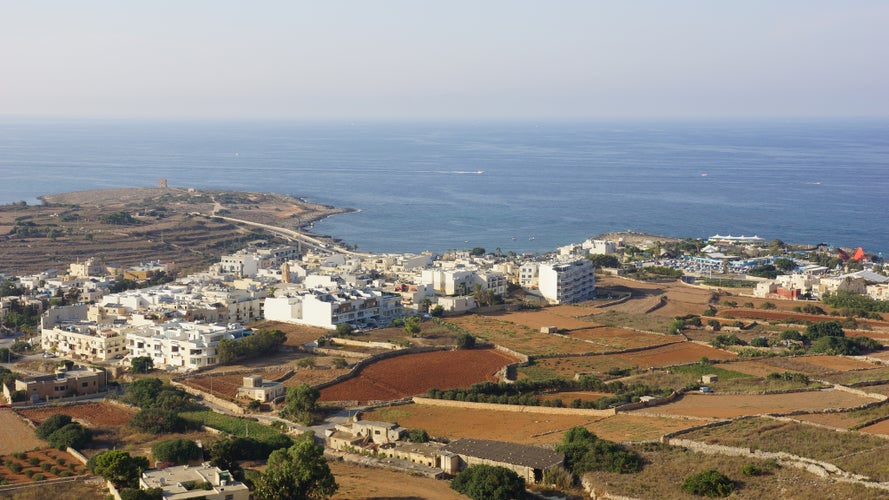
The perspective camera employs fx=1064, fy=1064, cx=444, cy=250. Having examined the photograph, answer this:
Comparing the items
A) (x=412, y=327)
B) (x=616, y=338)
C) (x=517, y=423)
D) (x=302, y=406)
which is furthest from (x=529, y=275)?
(x=302, y=406)

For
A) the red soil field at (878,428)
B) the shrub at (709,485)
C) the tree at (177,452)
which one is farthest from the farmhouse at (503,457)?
the red soil field at (878,428)

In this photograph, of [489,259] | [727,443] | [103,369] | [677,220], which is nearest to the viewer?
[727,443]

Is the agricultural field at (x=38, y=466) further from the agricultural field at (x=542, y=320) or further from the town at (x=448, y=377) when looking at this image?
the agricultural field at (x=542, y=320)

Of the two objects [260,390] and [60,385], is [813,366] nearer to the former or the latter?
[260,390]

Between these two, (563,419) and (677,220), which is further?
(677,220)

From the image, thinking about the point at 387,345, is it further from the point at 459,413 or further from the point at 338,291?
the point at 459,413

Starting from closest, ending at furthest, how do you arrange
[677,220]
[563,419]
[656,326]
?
[563,419], [656,326], [677,220]

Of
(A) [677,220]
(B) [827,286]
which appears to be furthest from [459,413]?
(A) [677,220]
